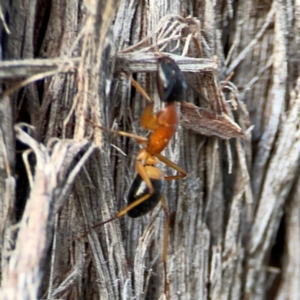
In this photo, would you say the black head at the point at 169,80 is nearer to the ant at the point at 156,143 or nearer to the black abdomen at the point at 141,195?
the ant at the point at 156,143

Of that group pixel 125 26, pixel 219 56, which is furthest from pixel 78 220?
pixel 219 56

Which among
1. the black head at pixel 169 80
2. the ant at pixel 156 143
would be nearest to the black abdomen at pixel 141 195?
the ant at pixel 156 143

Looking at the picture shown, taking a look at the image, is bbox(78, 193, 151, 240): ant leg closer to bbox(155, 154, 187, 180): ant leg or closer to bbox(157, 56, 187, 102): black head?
bbox(155, 154, 187, 180): ant leg

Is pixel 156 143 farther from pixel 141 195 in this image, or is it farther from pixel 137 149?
pixel 141 195

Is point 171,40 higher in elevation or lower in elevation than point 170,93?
higher

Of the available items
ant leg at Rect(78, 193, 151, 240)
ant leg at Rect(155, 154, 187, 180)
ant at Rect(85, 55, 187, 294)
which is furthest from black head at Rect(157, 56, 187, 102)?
ant leg at Rect(78, 193, 151, 240)

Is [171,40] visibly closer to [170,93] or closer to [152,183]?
[170,93]
